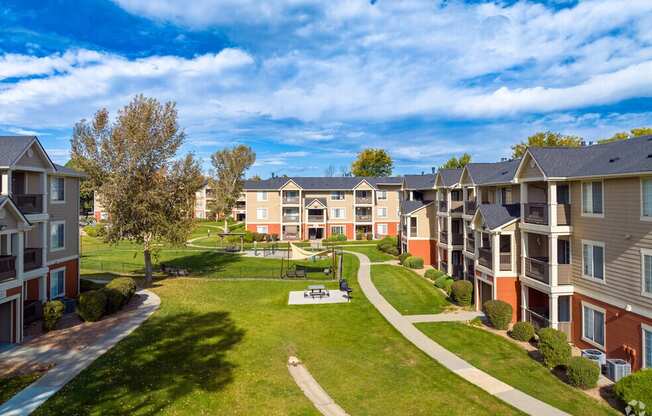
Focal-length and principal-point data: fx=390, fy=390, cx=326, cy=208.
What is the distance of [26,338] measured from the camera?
720 inches

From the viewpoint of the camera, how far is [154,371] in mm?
15297

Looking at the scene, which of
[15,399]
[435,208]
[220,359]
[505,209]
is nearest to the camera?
[15,399]

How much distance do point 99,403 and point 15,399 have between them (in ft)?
8.92

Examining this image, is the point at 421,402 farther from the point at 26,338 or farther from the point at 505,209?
the point at 26,338

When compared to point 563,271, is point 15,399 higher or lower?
lower

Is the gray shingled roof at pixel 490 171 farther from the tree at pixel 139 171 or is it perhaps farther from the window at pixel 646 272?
the tree at pixel 139 171

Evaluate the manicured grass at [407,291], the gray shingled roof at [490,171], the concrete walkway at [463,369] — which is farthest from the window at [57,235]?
the gray shingled roof at [490,171]

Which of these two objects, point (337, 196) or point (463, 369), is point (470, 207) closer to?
point (463, 369)

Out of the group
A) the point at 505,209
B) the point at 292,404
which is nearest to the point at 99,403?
the point at 292,404

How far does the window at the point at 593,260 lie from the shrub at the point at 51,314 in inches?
1015

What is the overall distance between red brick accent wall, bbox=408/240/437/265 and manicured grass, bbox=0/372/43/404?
33561mm

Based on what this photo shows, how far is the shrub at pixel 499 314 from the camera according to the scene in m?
21.3

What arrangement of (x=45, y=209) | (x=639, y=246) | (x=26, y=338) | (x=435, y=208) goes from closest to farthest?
(x=639, y=246), (x=26, y=338), (x=45, y=209), (x=435, y=208)

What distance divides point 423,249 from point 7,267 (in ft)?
113
